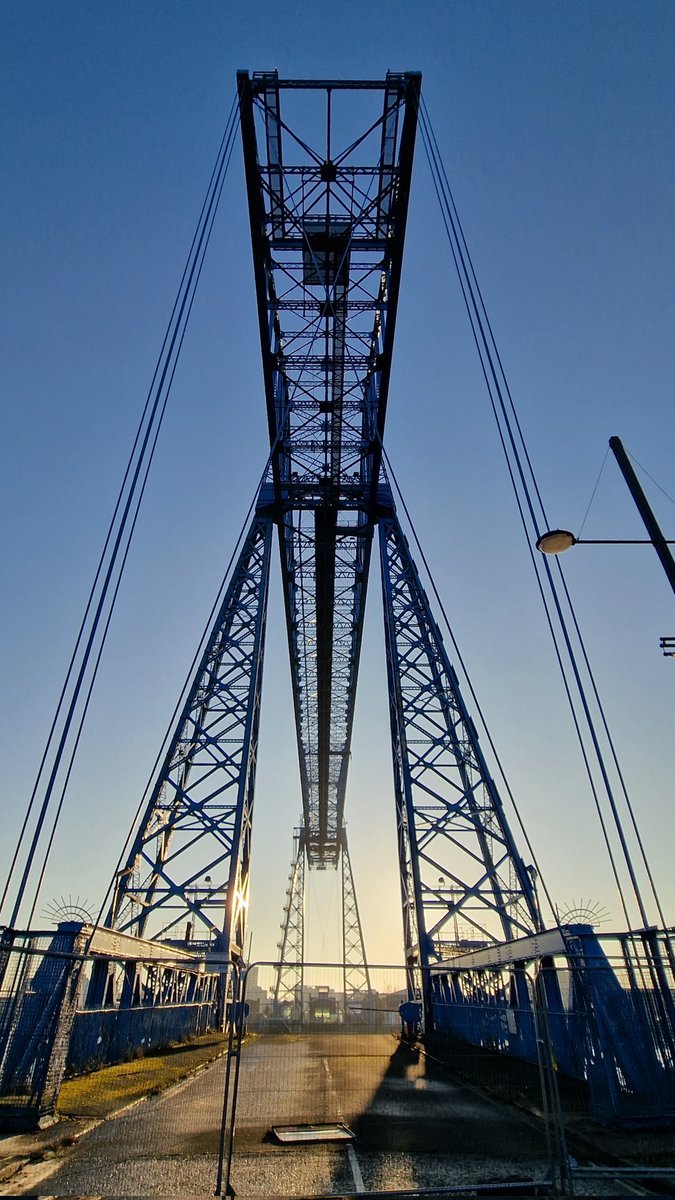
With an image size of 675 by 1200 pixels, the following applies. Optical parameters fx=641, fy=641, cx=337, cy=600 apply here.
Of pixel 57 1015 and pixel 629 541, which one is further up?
pixel 629 541

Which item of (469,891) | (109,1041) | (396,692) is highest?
(396,692)

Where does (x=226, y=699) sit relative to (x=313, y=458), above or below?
below

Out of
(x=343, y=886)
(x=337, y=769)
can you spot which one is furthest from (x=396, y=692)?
(x=343, y=886)

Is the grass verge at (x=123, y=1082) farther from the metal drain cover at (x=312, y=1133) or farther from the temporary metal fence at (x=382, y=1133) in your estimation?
the metal drain cover at (x=312, y=1133)

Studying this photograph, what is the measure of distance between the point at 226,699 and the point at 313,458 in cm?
865

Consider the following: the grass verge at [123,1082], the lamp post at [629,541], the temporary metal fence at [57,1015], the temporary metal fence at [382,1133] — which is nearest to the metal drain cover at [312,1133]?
the temporary metal fence at [382,1133]

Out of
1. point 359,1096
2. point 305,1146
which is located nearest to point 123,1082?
point 359,1096

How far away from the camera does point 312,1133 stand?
573 centimetres

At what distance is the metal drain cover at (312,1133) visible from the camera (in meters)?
5.53

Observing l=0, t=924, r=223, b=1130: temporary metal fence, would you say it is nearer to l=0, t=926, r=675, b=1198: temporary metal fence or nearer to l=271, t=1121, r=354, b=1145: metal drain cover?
l=0, t=926, r=675, b=1198: temporary metal fence

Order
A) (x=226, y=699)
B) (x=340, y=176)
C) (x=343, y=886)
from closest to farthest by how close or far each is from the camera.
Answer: (x=340, y=176) → (x=226, y=699) → (x=343, y=886)

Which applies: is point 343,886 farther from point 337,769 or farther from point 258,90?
point 258,90

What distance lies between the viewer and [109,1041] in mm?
8930

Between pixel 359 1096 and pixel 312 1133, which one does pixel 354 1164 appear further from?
pixel 359 1096
